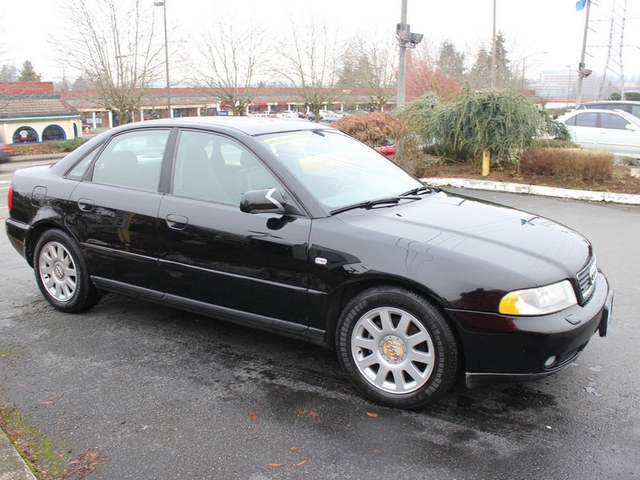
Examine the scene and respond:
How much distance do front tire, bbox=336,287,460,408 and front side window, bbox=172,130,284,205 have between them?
105 centimetres

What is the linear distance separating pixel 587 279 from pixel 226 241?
2.24 metres

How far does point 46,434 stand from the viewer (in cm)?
301

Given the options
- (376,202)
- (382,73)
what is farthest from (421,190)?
(382,73)

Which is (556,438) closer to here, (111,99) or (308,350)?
(308,350)

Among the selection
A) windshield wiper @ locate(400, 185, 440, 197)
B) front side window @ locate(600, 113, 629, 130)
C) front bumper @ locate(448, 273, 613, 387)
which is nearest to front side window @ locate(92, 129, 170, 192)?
windshield wiper @ locate(400, 185, 440, 197)

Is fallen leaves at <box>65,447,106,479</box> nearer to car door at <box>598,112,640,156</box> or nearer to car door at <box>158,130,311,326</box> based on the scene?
car door at <box>158,130,311,326</box>

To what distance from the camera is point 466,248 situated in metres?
3.13

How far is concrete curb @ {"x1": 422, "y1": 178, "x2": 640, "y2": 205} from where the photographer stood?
9914 mm

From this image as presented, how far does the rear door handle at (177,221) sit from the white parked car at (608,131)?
41.7 feet

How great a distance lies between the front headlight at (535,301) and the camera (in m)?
2.91

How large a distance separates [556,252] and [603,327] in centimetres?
53

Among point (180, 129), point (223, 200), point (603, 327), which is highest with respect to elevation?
point (180, 129)

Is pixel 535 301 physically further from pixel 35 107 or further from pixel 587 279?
pixel 35 107

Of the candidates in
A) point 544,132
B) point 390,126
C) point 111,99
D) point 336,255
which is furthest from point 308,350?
point 111,99
